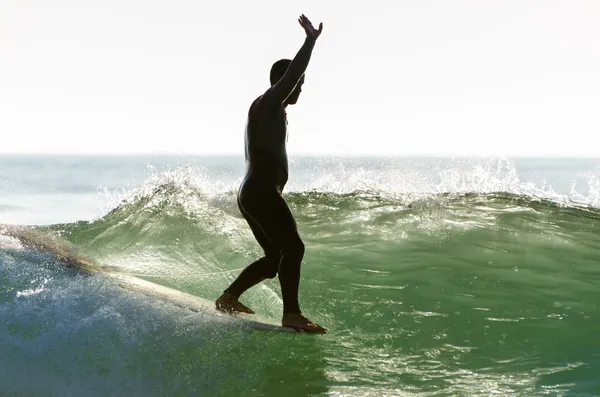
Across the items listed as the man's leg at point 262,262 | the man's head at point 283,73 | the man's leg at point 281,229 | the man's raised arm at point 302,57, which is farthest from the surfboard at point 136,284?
the man's raised arm at point 302,57

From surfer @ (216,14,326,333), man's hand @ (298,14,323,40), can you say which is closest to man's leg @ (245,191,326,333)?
surfer @ (216,14,326,333)

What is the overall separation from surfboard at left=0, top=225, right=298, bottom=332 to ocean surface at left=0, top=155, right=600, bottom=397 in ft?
0.33

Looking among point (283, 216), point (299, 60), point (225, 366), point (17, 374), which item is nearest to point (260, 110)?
point (299, 60)

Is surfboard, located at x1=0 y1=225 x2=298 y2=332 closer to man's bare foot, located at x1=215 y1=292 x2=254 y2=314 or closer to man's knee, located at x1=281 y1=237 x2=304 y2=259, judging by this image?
man's bare foot, located at x1=215 y1=292 x2=254 y2=314

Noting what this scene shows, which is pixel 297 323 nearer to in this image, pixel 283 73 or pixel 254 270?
pixel 254 270

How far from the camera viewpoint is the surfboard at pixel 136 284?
479 cm

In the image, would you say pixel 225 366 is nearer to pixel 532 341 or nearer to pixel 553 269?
pixel 532 341

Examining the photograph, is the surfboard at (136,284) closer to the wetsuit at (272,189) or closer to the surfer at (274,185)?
the surfer at (274,185)

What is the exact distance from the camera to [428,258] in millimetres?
7262

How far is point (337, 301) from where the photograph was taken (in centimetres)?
581

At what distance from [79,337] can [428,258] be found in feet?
13.5

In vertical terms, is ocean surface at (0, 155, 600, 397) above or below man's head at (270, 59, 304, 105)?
below

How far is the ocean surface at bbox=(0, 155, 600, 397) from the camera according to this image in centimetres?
410

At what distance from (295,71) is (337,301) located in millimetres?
2459
